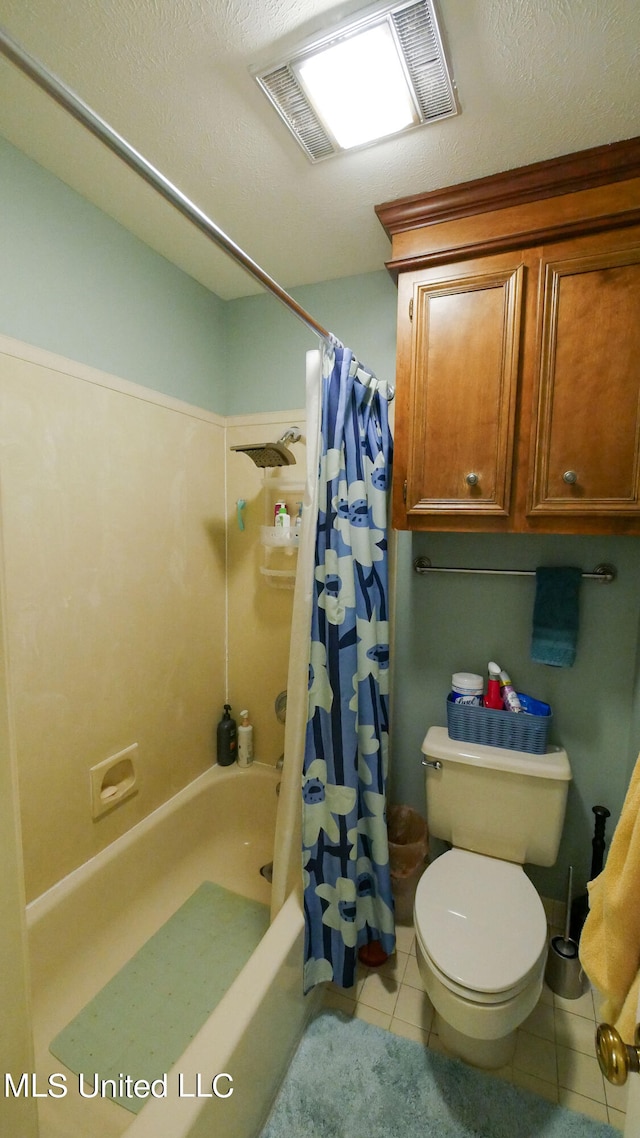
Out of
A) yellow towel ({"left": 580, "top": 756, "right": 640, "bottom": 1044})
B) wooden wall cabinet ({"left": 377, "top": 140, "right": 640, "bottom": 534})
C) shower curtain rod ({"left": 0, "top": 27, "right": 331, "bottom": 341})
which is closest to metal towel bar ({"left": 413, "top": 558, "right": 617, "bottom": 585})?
wooden wall cabinet ({"left": 377, "top": 140, "right": 640, "bottom": 534})

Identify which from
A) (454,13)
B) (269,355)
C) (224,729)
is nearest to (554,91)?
(454,13)

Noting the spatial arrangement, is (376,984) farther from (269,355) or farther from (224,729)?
(269,355)

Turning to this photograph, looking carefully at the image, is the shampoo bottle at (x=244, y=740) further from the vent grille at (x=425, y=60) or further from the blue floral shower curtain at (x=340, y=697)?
the vent grille at (x=425, y=60)

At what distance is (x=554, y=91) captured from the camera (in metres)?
0.98

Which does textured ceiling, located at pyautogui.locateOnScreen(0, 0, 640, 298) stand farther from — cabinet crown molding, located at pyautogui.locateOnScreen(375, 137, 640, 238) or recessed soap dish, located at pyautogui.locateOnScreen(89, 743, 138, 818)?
recessed soap dish, located at pyautogui.locateOnScreen(89, 743, 138, 818)

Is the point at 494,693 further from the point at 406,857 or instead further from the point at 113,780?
the point at 113,780

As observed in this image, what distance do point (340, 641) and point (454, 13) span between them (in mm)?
1359

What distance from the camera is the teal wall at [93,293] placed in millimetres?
1171

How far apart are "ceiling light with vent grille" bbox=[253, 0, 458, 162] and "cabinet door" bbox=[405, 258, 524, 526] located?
1.23 ft

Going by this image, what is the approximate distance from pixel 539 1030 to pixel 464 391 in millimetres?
1846

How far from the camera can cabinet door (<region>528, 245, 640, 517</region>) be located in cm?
112

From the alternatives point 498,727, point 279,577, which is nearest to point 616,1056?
point 498,727

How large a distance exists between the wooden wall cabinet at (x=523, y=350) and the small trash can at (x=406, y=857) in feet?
3.80

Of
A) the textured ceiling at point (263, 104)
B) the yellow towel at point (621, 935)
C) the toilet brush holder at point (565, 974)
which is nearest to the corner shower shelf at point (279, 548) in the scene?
the textured ceiling at point (263, 104)
